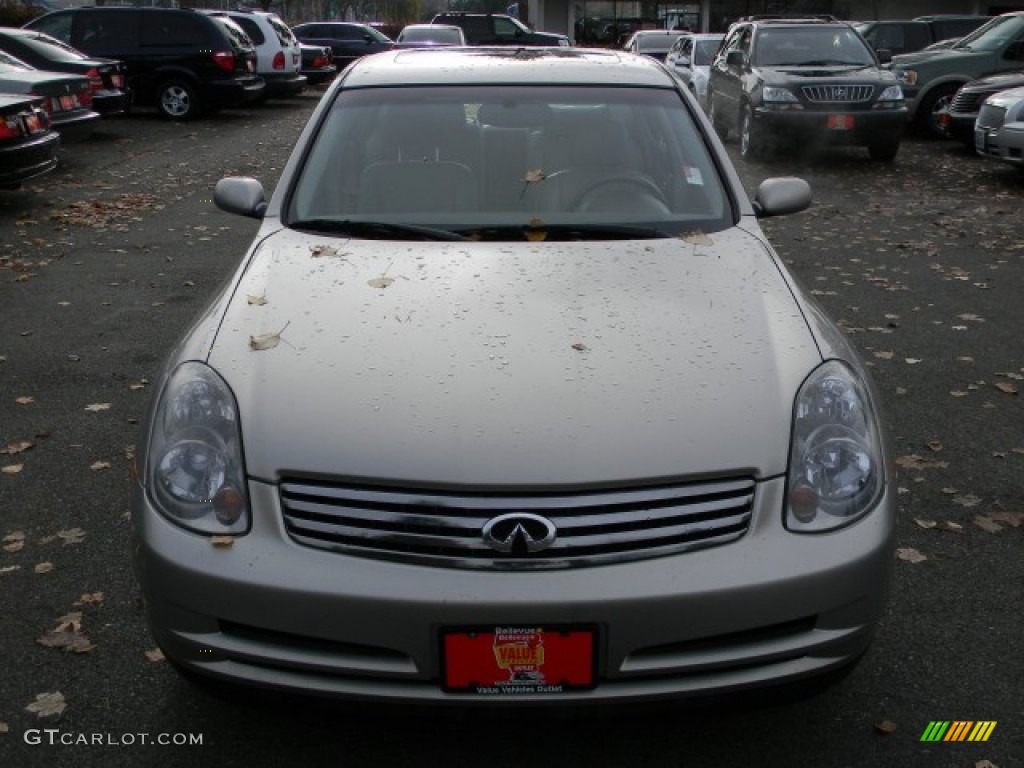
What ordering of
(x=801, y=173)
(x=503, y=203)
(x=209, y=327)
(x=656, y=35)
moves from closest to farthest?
(x=209, y=327) → (x=503, y=203) → (x=801, y=173) → (x=656, y=35)

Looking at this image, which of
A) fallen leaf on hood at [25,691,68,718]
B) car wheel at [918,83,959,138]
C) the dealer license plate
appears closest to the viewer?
fallen leaf on hood at [25,691,68,718]

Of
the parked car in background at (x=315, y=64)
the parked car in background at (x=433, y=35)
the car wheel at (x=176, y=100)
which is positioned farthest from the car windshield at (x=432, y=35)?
the car wheel at (x=176, y=100)

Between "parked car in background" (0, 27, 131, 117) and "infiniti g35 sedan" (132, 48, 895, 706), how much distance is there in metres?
13.4

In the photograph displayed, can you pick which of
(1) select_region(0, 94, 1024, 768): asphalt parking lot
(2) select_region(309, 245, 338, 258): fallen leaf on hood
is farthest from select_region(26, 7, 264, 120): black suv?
(2) select_region(309, 245, 338, 258): fallen leaf on hood

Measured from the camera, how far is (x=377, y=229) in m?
3.72

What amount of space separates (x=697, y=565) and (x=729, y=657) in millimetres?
214

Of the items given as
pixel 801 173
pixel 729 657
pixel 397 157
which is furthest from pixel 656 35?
pixel 729 657

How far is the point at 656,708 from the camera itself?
8.01 feet

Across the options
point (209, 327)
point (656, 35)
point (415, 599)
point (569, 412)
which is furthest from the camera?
point (656, 35)

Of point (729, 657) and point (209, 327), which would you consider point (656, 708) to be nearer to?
point (729, 657)

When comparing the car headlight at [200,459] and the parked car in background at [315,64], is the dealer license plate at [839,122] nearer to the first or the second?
the car headlight at [200,459]

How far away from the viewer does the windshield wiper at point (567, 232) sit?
12.1 feet

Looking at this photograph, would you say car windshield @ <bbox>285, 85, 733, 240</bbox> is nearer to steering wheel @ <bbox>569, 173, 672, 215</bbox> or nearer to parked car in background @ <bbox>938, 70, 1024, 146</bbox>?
steering wheel @ <bbox>569, 173, 672, 215</bbox>

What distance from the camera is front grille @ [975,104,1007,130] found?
463 inches
